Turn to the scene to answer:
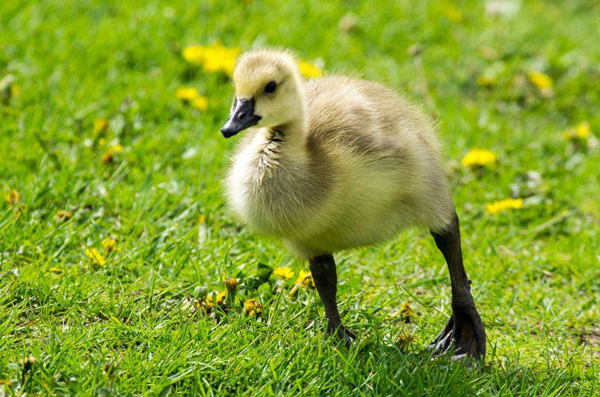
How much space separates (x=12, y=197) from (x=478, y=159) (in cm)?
271

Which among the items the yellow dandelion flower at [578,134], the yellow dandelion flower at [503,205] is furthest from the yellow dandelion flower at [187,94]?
the yellow dandelion flower at [578,134]

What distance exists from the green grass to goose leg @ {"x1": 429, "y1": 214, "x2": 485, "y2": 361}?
3.6 inches

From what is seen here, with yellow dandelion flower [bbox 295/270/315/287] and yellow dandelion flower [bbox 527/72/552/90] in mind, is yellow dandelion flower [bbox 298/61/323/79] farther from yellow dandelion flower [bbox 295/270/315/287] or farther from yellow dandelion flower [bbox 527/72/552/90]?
yellow dandelion flower [bbox 295/270/315/287]

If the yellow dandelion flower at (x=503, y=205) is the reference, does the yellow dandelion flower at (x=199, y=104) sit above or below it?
above

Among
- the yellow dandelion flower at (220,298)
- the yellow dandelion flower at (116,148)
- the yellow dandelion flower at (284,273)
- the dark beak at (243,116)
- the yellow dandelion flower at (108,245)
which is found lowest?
the yellow dandelion flower at (284,273)

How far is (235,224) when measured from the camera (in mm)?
4094

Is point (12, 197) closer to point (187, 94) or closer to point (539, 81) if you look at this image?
point (187, 94)

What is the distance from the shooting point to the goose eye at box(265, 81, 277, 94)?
116 inches

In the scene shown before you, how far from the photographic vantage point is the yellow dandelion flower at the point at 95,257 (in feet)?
11.4

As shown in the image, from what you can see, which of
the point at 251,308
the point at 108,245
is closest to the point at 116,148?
the point at 108,245

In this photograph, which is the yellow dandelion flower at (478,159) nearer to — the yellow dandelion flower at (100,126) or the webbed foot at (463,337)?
the webbed foot at (463,337)

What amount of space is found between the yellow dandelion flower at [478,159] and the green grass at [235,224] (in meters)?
0.08

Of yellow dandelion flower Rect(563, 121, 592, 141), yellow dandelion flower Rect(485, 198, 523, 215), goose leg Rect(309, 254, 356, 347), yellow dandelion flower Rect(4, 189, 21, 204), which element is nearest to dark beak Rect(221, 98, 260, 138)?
goose leg Rect(309, 254, 356, 347)

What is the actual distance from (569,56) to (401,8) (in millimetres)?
1481
